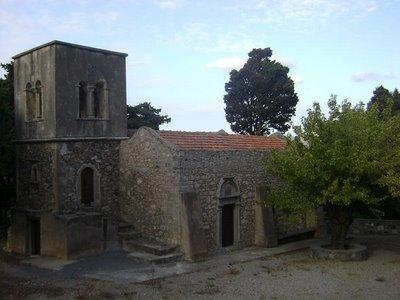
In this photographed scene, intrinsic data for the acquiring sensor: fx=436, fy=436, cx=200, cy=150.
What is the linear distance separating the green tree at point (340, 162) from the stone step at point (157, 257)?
4641 mm

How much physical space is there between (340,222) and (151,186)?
26.0ft

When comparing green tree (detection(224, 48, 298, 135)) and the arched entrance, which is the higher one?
green tree (detection(224, 48, 298, 135))

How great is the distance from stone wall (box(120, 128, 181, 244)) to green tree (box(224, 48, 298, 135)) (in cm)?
2533

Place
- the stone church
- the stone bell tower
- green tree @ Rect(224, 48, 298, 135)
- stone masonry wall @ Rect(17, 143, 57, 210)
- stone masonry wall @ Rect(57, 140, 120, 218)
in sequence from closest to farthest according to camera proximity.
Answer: the stone church, the stone bell tower, stone masonry wall @ Rect(57, 140, 120, 218), stone masonry wall @ Rect(17, 143, 57, 210), green tree @ Rect(224, 48, 298, 135)

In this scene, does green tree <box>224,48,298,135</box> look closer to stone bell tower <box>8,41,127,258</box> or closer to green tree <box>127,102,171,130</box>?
green tree <box>127,102,171,130</box>

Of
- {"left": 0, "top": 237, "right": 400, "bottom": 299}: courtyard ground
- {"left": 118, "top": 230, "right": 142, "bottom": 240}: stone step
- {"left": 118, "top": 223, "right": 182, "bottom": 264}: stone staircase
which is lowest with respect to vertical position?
{"left": 0, "top": 237, "right": 400, "bottom": 299}: courtyard ground

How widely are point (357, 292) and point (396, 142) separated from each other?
672 cm

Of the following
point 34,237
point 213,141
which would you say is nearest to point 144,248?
point 34,237

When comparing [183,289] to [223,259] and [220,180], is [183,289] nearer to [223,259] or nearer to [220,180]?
[223,259]

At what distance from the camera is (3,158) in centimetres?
1931

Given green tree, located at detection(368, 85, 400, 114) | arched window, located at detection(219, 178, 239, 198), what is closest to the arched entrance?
arched window, located at detection(219, 178, 239, 198)

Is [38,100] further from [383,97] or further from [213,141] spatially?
[383,97]

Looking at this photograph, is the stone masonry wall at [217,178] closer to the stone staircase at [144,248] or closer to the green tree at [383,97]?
the stone staircase at [144,248]

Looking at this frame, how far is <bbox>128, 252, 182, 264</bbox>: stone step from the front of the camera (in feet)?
53.0
